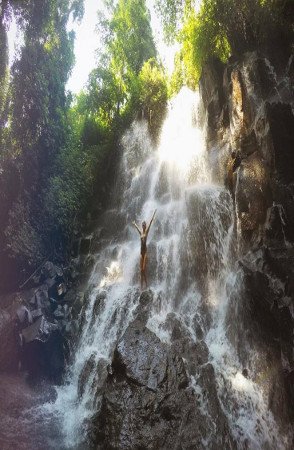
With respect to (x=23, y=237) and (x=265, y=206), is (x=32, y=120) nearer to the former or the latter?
(x=23, y=237)

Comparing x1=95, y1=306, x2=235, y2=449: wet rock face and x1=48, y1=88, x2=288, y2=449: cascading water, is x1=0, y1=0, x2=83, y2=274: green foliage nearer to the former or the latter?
x1=48, y1=88, x2=288, y2=449: cascading water

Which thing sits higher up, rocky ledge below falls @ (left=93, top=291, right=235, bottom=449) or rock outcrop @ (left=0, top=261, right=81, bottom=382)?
rock outcrop @ (left=0, top=261, right=81, bottom=382)

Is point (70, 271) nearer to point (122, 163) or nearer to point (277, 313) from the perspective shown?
A: point (122, 163)

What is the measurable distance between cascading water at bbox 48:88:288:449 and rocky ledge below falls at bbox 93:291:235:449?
27 cm

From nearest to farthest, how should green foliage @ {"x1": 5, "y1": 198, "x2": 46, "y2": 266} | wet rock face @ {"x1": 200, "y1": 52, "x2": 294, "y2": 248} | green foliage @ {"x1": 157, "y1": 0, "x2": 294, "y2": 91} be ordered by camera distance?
wet rock face @ {"x1": 200, "y1": 52, "x2": 294, "y2": 248}
green foliage @ {"x1": 157, "y1": 0, "x2": 294, "y2": 91}
green foliage @ {"x1": 5, "y1": 198, "x2": 46, "y2": 266}

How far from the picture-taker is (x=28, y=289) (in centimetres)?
1398

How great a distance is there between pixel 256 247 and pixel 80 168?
1155cm

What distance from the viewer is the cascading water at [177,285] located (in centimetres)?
768

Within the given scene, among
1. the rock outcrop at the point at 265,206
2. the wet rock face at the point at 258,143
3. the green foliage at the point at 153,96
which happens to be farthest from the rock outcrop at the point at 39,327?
the green foliage at the point at 153,96

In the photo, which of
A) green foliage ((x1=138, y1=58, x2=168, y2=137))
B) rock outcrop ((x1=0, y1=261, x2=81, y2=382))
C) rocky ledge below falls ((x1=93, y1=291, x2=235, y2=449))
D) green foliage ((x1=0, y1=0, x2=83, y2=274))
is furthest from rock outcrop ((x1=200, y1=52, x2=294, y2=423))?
green foliage ((x1=0, y1=0, x2=83, y2=274))

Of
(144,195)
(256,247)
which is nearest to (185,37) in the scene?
(144,195)

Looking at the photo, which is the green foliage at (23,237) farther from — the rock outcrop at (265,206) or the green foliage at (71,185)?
the rock outcrop at (265,206)

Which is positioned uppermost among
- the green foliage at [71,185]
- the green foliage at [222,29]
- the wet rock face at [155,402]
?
the green foliage at [222,29]

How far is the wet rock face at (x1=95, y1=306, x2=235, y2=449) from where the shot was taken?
6.73 meters
